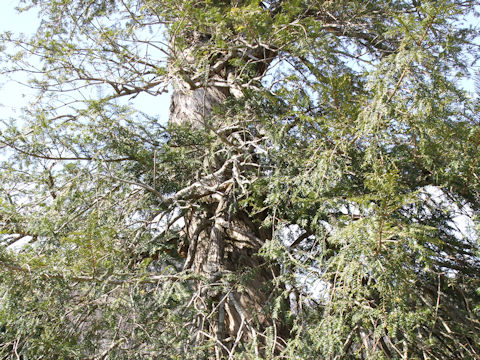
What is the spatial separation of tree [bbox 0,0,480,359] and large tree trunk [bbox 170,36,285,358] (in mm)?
16

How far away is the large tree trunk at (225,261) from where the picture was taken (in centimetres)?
283

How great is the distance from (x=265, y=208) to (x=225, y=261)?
1.97 ft

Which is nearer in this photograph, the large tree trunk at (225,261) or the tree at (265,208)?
the tree at (265,208)

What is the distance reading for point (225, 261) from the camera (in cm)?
333

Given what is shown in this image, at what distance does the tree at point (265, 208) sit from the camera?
217 cm

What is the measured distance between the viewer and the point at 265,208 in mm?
3014

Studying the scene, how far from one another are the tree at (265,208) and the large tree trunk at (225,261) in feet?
0.05

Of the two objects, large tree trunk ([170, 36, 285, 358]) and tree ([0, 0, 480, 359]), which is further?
large tree trunk ([170, 36, 285, 358])

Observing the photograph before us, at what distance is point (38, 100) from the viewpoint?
11.4 ft

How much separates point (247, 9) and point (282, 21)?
267 mm

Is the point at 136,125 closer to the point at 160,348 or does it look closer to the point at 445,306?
the point at 160,348

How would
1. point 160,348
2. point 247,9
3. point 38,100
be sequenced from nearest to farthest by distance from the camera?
point 160,348, point 247,9, point 38,100

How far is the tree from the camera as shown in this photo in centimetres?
217

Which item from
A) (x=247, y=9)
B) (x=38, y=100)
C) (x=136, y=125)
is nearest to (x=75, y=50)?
(x=38, y=100)
